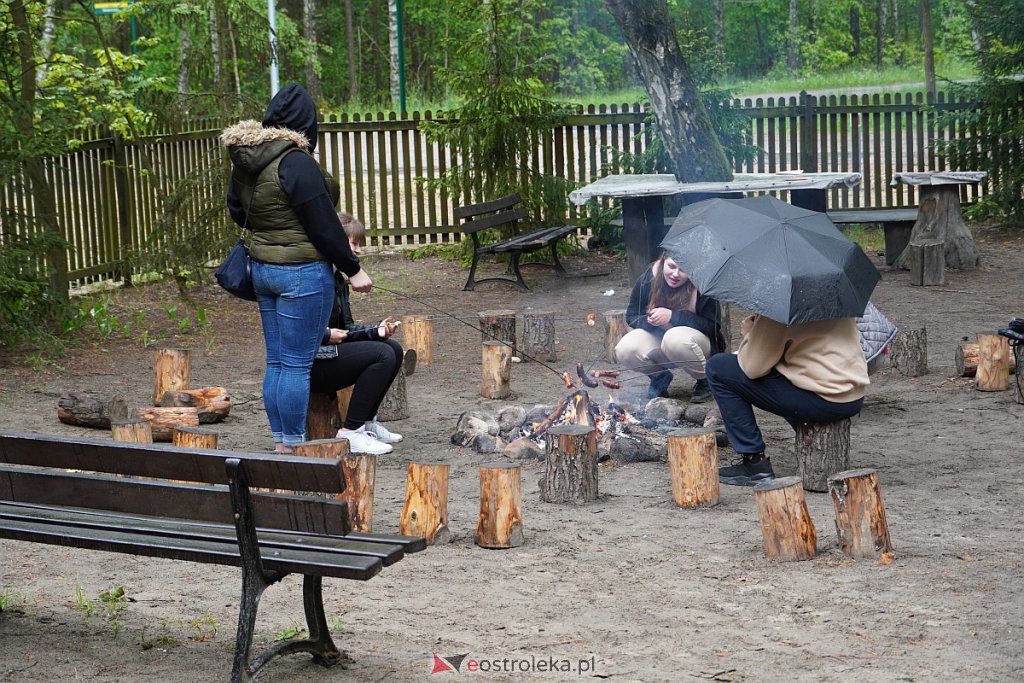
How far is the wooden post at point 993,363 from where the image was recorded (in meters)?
7.59

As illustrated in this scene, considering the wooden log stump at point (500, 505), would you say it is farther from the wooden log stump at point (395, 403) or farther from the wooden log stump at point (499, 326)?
the wooden log stump at point (499, 326)

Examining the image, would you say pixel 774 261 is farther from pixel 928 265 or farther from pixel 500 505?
pixel 928 265

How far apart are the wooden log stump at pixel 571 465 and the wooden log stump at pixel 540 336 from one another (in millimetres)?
3260

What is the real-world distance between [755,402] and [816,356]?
16.1 inches

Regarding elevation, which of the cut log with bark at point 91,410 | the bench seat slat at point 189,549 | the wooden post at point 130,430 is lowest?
the cut log with bark at point 91,410

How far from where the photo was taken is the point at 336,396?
691 centimetres

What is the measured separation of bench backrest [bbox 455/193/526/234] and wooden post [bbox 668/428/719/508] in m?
7.26

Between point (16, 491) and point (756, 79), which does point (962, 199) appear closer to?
point (16, 491)

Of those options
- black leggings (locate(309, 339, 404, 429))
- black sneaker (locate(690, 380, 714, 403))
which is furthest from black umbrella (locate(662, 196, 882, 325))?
black sneaker (locate(690, 380, 714, 403))

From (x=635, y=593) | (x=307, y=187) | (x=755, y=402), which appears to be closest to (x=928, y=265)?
(x=755, y=402)

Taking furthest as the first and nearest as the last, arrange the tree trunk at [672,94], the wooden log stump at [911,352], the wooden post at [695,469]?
the tree trunk at [672,94] → the wooden log stump at [911,352] → the wooden post at [695,469]

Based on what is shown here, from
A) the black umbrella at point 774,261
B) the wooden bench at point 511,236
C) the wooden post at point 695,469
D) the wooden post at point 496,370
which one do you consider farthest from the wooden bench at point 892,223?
the wooden post at point 695,469

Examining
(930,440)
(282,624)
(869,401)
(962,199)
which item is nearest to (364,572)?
(282,624)

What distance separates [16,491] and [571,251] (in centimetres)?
1037
